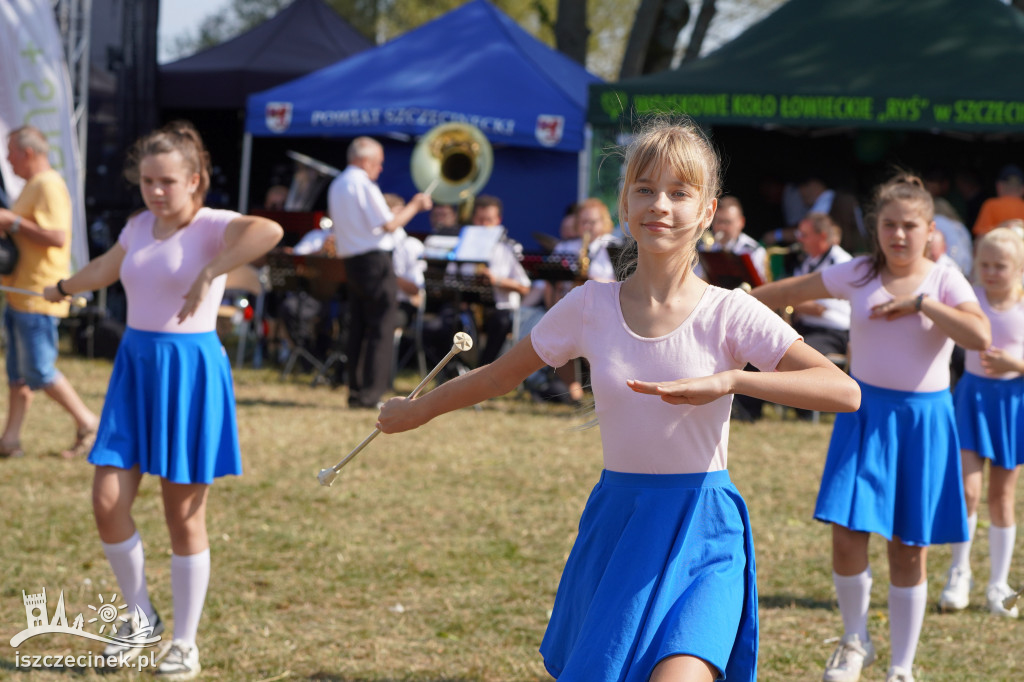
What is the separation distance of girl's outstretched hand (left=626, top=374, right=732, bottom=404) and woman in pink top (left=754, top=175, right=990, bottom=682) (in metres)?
1.81

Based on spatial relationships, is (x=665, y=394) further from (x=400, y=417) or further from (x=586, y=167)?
(x=586, y=167)

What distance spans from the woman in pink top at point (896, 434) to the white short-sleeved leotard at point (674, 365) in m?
1.42

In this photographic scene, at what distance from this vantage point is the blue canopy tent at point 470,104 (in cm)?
1293

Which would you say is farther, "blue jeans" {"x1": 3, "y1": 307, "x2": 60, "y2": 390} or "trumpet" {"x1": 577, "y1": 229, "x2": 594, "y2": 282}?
"trumpet" {"x1": 577, "y1": 229, "x2": 594, "y2": 282}

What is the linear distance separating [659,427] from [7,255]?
590cm

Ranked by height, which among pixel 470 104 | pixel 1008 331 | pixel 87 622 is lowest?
pixel 87 622

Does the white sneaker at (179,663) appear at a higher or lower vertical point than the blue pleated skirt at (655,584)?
lower

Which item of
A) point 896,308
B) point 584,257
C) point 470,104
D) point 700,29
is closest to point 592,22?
point 700,29

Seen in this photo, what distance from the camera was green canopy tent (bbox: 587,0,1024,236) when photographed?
432 inches

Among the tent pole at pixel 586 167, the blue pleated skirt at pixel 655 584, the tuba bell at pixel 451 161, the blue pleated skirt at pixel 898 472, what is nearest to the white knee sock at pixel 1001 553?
the blue pleated skirt at pixel 898 472

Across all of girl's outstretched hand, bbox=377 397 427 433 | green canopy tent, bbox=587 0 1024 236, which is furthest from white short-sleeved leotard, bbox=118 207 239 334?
green canopy tent, bbox=587 0 1024 236

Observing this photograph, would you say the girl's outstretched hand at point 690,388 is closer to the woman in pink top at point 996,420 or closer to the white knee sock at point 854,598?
the white knee sock at point 854,598

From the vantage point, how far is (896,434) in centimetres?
411

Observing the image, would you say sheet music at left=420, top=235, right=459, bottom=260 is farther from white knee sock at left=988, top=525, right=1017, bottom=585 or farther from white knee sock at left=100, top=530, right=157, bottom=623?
white knee sock at left=100, top=530, right=157, bottom=623
